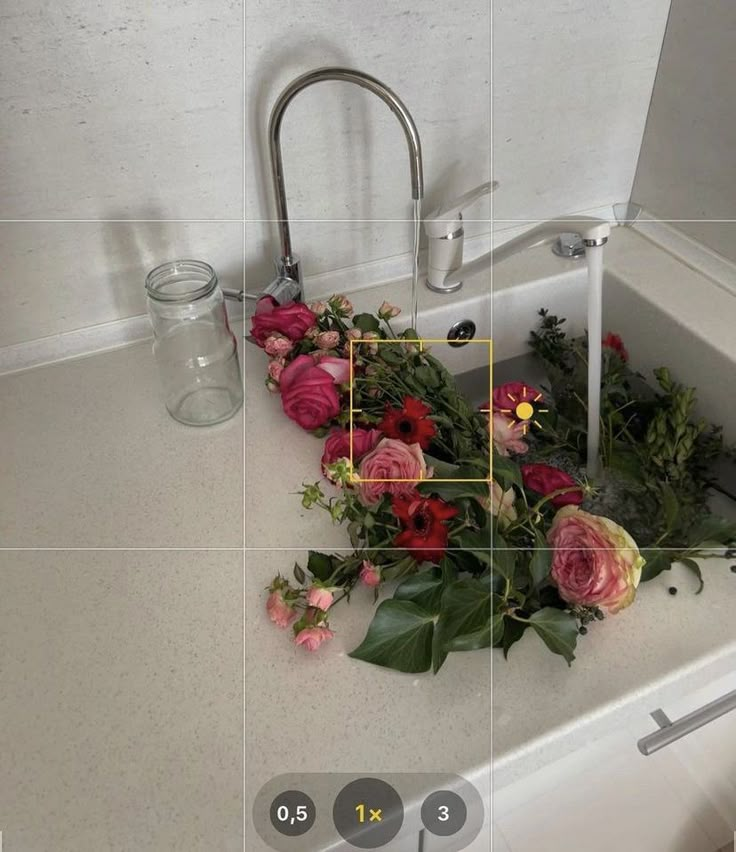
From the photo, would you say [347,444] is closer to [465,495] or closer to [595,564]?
[465,495]

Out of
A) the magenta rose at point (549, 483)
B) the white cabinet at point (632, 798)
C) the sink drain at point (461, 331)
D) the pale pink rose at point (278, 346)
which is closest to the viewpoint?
the white cabinet at point (632, 798)

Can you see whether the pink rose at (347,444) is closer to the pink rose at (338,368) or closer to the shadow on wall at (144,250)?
the pink rose at (338,368)

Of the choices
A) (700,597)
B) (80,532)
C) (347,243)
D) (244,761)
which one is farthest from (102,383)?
(700,597)

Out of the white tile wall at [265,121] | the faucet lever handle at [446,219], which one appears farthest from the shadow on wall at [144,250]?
the faucet lever handle at [446,219]

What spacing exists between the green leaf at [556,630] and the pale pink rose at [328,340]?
1.03 ft

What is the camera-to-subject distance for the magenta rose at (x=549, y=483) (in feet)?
1.91

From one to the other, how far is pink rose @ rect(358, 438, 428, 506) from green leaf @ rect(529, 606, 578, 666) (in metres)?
0.13

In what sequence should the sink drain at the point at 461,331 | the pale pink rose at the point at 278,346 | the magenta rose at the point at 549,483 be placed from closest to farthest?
1. the magenta rose at the point at 549,483
2. the pale pink rose at the point at 278,346
3. the sink drain at the point at 461,331

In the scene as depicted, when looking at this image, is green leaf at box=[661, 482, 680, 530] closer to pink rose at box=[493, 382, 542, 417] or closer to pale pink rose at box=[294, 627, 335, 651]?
pink rose at box=[493, 382, 542, 417]

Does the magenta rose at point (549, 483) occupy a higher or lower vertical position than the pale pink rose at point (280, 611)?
higher

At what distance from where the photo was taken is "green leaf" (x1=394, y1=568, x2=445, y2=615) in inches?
20.3

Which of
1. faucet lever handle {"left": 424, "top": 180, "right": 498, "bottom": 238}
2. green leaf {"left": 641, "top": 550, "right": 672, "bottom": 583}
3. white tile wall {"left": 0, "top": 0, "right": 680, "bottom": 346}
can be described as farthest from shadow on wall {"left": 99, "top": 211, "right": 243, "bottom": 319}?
green leaf {"left": 641, "top": 550, "right": 672, "bottom": 583}

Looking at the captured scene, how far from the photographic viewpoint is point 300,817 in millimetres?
442

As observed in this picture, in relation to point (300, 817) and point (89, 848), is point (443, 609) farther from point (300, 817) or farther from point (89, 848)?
point (89, 848)
